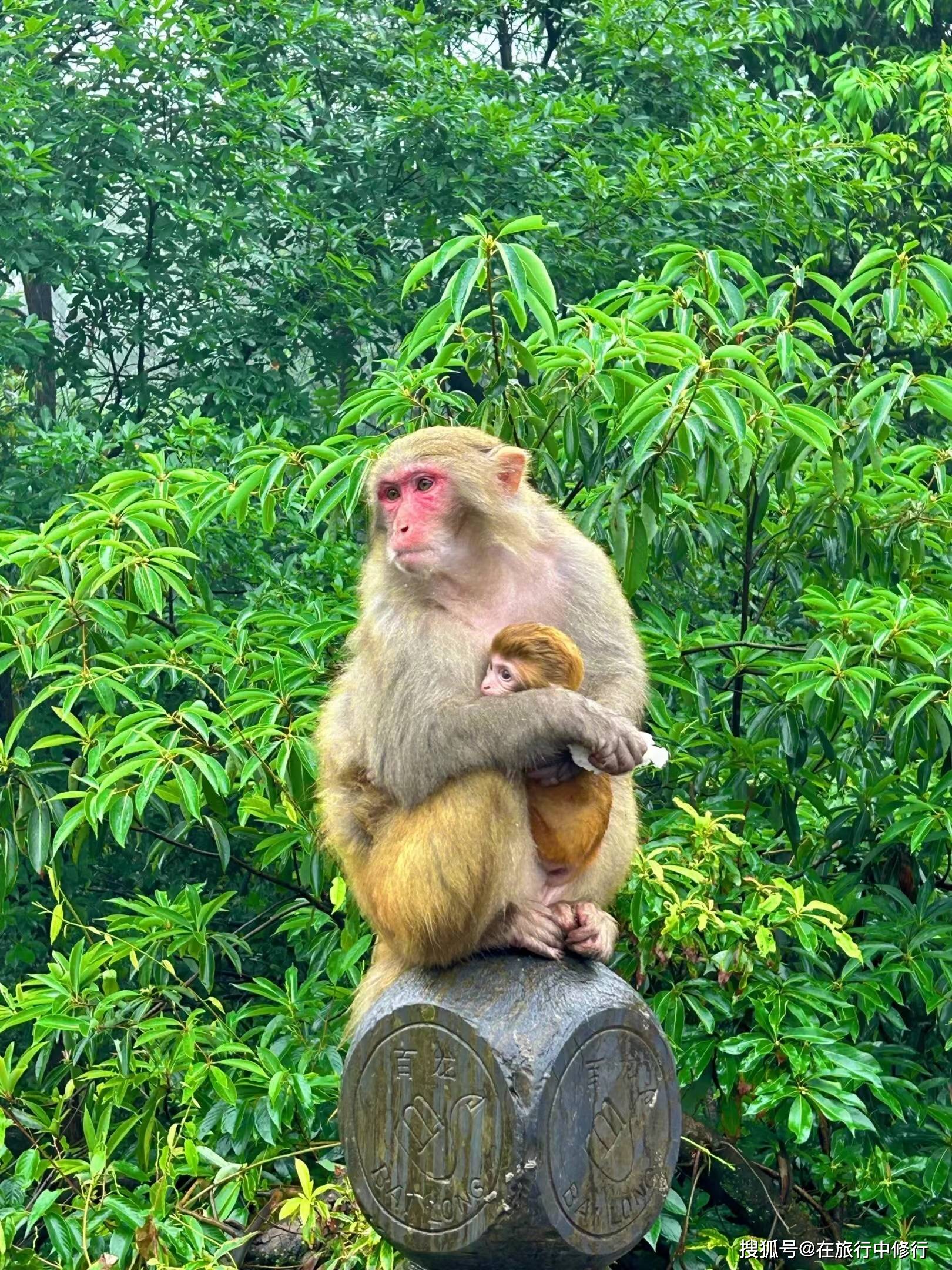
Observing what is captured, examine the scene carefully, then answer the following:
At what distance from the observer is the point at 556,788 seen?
2.68 m

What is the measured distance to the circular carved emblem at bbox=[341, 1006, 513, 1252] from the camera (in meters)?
2.14

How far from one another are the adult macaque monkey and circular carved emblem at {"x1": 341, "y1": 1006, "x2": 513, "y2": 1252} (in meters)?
0.32

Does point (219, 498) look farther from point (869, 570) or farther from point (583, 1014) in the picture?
point (583, 1014)

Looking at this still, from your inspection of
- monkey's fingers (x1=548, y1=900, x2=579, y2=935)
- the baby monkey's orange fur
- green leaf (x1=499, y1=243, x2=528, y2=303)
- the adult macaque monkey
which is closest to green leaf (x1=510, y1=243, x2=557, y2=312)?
green leaf (x1=499, y1=243, x2=528, y2=303)

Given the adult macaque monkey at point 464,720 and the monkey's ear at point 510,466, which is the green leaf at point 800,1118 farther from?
the monkey's ear at point 510,466

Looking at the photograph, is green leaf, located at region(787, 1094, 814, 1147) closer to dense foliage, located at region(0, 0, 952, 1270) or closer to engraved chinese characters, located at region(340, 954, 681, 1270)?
dense foliage, located at region(0, 0, 952, 1270)

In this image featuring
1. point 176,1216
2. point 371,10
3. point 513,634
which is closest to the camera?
point 513,634

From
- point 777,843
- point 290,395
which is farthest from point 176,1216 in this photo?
point 290,395

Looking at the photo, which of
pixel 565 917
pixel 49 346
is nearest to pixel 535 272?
pixel 565 917

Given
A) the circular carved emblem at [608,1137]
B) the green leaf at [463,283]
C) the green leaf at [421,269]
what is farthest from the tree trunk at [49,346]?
the circular carved emblem at [608,1137]

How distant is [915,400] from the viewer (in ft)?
13.0

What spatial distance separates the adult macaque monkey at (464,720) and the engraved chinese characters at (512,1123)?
0.26m

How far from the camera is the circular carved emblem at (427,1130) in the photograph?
2.14m

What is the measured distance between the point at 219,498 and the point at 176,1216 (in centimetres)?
175
